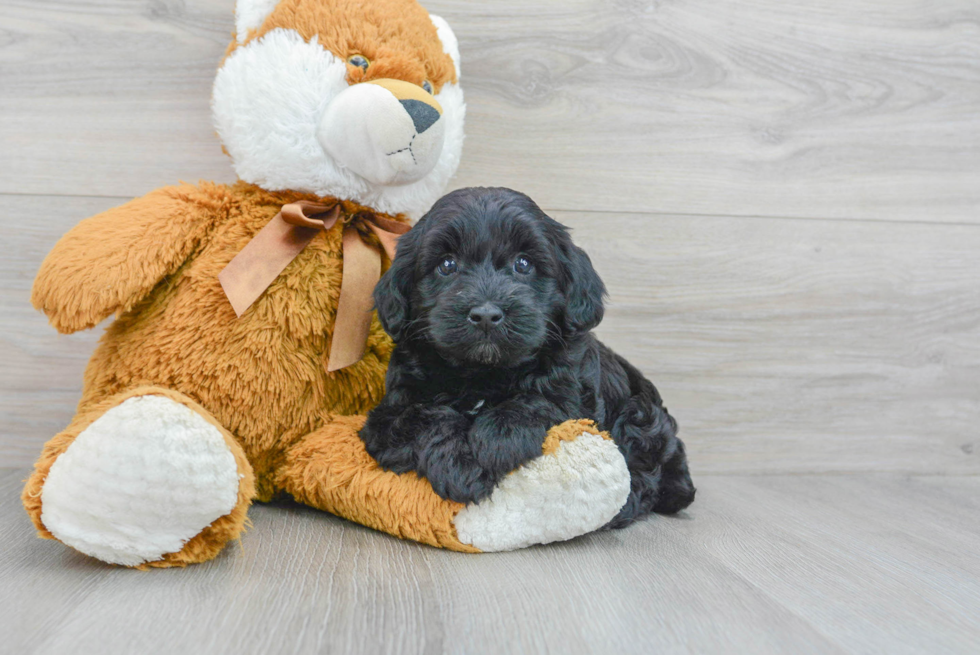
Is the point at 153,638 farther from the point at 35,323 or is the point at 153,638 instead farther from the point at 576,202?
the point at 576,202

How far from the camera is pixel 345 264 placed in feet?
3.85

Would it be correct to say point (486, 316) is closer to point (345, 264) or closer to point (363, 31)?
point (345, 264)

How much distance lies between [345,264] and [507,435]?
0.40 meters

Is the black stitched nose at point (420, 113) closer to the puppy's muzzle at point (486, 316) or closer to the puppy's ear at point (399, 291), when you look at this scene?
the puppy's ear at point (399, 291)

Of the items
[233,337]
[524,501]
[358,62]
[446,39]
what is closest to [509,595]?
[524,501]

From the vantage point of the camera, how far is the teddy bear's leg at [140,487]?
865 mm

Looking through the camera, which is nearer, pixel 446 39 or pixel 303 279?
pixel 303 279

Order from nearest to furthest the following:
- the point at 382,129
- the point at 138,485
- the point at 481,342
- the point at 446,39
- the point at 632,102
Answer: the point at 138,485 < the point at 481,342 < the point at 382,129 < the point at 446,39 < the point at 632,102

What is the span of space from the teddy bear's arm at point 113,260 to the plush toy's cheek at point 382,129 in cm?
26

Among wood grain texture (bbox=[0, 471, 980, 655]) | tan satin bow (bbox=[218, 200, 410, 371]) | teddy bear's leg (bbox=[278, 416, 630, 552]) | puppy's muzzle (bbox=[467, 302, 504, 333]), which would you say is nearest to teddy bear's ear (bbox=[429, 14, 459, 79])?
tan satin bow (bbox=[218, 200, 410, 371])

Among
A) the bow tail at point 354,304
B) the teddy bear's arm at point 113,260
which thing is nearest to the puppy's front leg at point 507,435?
the bow tail at point 354,304

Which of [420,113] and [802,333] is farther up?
[420,113]

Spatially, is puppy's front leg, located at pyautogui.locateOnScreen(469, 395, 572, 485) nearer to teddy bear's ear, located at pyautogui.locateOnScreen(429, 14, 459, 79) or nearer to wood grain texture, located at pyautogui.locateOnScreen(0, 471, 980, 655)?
wood grain texture, located at pyautogui.locateOnScreen(0, 471, 980, 655)

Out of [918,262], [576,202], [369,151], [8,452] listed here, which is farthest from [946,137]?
[8,452]
